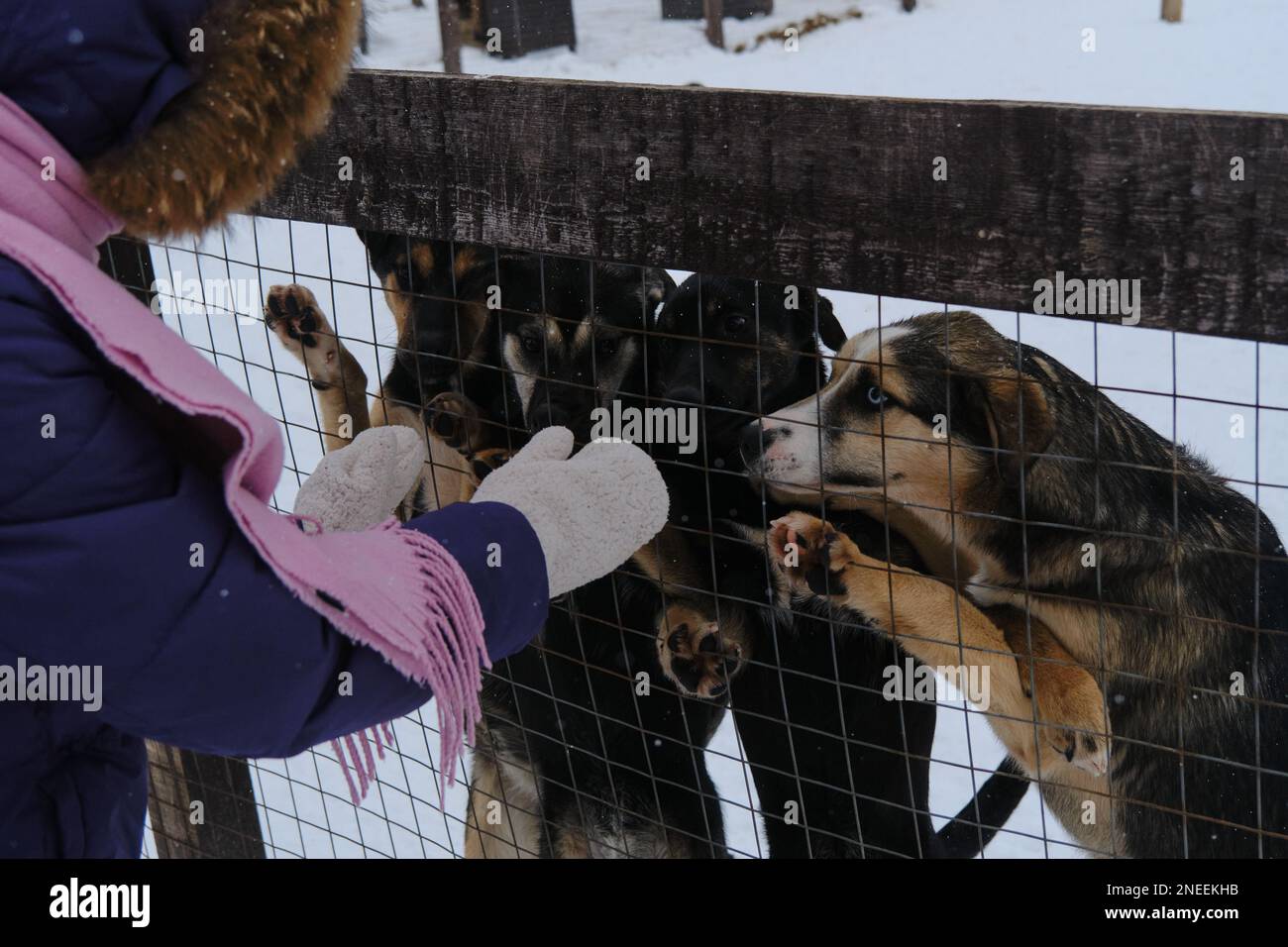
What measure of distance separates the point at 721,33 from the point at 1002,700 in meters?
13.3

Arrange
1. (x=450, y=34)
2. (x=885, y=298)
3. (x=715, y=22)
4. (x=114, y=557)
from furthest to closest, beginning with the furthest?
(x=715, y=22) → (x=450, y=34) → (x=885, y=298) → (x=114, y=557)

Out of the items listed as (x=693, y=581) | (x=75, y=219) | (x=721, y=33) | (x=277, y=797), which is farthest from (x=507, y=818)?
(x=721, y=33)

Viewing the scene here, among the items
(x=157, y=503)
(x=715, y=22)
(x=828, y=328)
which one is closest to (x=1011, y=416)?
(x=828, y=328)

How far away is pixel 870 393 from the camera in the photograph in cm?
331

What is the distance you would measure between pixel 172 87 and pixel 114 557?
54 cm

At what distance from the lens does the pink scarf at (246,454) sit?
1.29 metres

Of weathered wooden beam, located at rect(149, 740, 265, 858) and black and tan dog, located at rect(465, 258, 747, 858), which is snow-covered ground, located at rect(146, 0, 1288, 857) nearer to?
weathered wooden beam, located at rect(149, 740, 265, 858)

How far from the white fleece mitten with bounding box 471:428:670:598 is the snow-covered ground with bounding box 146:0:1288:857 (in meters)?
0.57

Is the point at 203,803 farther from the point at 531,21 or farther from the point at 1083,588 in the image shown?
the point at 531,21

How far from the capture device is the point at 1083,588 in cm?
306

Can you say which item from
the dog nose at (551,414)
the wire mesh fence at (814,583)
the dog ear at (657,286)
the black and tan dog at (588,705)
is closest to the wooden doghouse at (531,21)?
the wire mesh fence at (814,583)

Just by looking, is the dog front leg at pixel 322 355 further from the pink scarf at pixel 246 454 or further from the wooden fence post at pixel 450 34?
the wooden fence post at pixel 450 34

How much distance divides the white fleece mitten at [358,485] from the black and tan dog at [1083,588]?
1.00 metres
